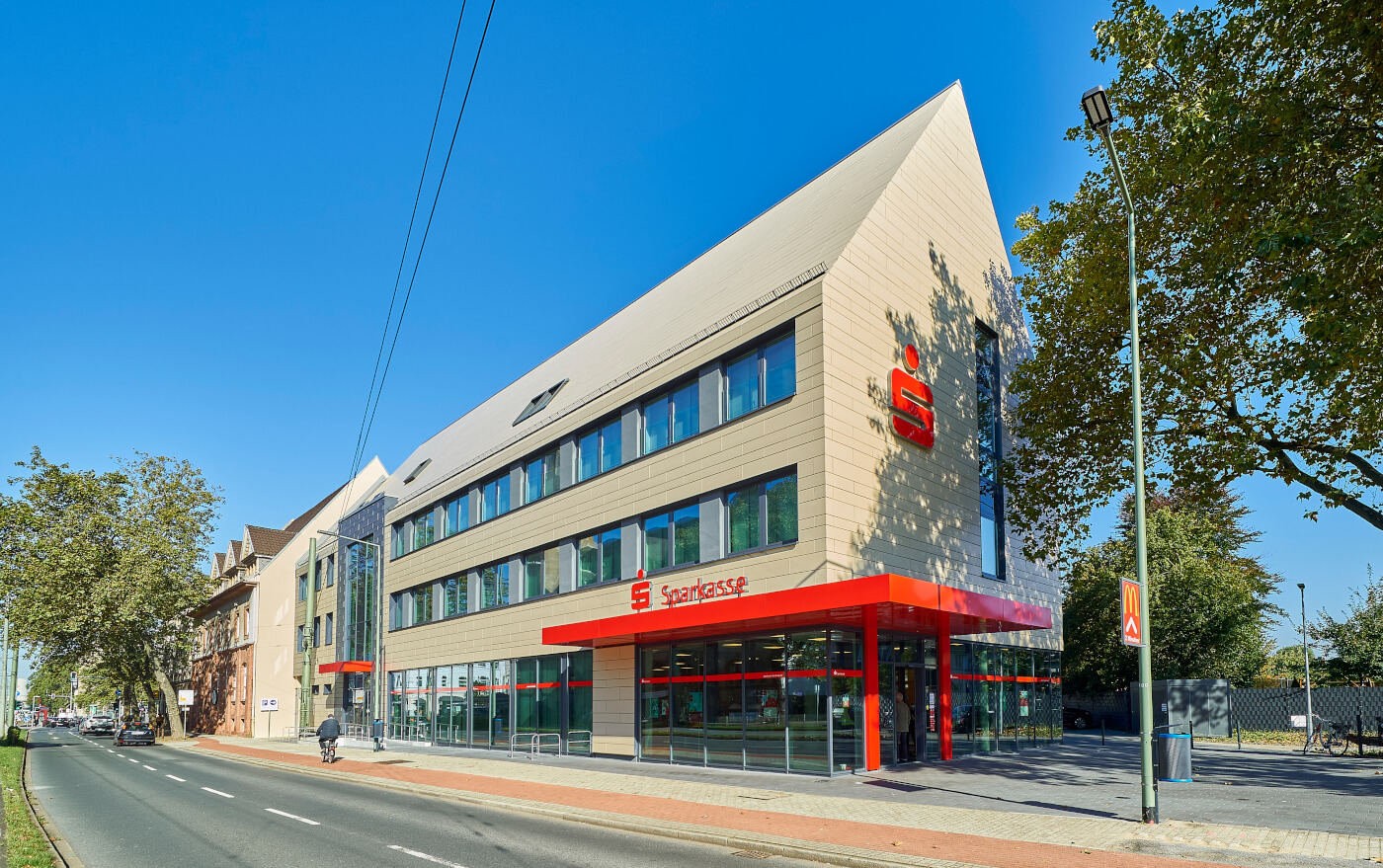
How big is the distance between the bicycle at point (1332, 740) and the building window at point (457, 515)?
27587mm

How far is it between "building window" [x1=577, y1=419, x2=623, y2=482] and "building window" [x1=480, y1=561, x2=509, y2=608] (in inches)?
230

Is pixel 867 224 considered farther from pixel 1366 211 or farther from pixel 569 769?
pixel 569 769

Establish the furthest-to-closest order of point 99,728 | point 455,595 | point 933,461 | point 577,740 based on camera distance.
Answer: point 99,728 → point 455,595 → point 577,740 → point 933,461

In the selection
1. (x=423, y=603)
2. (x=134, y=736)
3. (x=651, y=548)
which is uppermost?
(x=651, y=548)

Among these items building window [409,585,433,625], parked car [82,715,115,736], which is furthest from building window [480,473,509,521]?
parked car [82,715,115,736]

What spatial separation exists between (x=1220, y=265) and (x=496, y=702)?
2497cm

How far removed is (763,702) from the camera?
21047mm

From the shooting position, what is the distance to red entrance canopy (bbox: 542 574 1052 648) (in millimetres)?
17750

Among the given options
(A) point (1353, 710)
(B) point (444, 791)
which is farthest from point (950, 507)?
(A) point (1353, 710)

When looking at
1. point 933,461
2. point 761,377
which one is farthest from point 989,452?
point 761,377

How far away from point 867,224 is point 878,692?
419 inches

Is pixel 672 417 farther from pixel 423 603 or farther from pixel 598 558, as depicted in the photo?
pixel 423 603

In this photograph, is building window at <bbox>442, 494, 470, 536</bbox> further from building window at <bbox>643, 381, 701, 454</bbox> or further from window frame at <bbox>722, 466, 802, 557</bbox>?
window frame at <bbox>722, 466, 802, 557</bbox>

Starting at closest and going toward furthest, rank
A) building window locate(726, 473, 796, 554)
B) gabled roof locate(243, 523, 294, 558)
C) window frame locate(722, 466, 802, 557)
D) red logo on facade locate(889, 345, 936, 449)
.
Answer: window frame locate(722, 466, 802, 557), building window locate(726, 473, 796, 554), red logo on facade locate(889, 345, 936, 449), gabled roof locate(243, 523, 294, 558)
